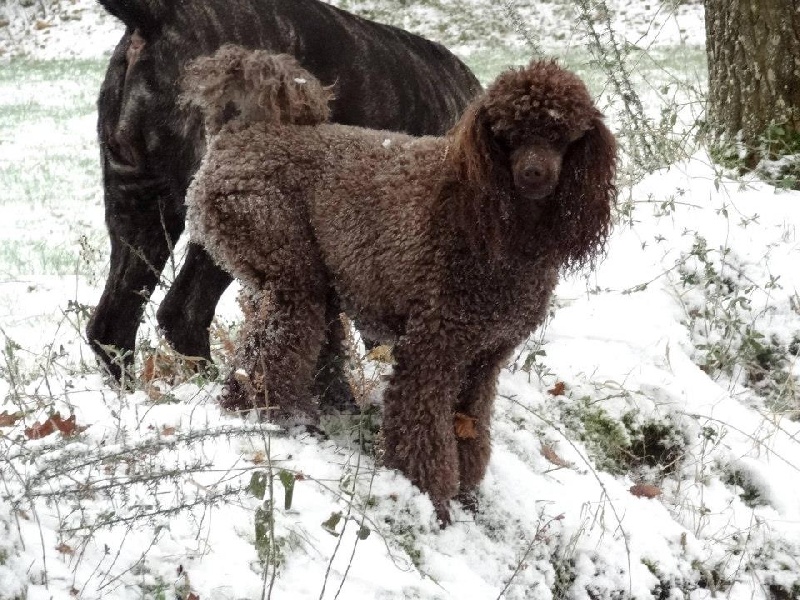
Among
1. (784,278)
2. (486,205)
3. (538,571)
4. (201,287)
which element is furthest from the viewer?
(784,278)

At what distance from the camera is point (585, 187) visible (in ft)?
8.94

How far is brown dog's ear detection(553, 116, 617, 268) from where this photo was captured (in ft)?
8.94

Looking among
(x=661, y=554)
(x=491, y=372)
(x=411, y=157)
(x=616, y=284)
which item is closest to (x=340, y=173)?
(x=411, y=157)

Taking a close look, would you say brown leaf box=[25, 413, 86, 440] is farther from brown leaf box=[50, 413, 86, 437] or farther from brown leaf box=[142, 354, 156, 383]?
brown leaf box=[142, 354, 156, 383]

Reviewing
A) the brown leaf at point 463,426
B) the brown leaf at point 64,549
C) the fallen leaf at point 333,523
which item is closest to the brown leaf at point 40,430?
the brown leaf at point 64,549

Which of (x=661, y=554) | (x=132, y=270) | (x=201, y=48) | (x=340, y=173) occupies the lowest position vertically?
(x=661, y=554)

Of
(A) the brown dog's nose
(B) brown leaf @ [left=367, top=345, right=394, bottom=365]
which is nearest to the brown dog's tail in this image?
(A) the brown dog's nose

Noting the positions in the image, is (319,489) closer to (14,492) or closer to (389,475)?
(389,475)

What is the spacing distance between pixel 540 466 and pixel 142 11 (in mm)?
2586

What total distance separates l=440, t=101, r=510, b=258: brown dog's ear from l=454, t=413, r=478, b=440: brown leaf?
0.68 meters

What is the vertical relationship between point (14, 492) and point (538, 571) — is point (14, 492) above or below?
above

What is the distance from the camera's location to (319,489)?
2855mm

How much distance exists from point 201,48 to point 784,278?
10.7 ft

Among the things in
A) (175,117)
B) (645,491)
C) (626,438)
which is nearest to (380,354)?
(626,438)
